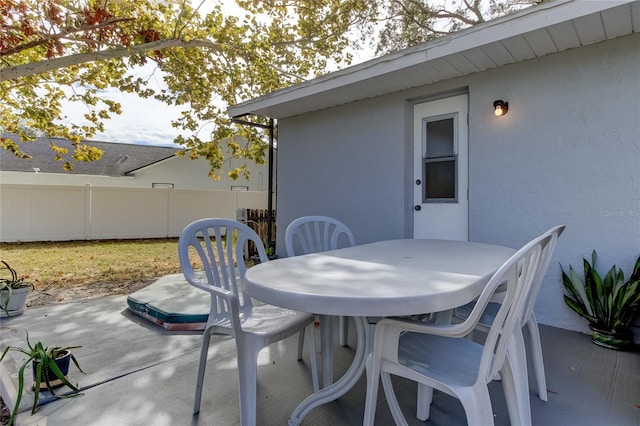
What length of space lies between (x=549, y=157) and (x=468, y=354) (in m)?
2.55

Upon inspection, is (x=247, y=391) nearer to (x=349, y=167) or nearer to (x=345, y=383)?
(x=345, y=383)

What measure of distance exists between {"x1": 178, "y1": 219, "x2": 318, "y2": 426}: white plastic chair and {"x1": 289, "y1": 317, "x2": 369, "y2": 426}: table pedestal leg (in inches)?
12.5

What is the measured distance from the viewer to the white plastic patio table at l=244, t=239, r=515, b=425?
3.62ft

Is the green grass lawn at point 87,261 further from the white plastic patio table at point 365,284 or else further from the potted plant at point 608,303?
the potted plant at point 608,303

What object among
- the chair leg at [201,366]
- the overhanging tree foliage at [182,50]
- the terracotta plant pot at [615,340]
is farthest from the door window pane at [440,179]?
the overhanging tree foliage at [182,50]

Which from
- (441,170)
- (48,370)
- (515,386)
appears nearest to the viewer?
(515,386)

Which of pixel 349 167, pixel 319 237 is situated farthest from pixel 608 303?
pixel 349 167

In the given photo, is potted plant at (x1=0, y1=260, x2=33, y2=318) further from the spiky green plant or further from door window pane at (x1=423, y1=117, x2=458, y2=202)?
the spiky green plant

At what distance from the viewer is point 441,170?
13.0 feet

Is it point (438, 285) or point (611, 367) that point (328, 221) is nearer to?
point (438, 285)

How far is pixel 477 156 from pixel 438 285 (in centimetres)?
276

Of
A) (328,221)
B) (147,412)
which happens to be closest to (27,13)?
(328,221)

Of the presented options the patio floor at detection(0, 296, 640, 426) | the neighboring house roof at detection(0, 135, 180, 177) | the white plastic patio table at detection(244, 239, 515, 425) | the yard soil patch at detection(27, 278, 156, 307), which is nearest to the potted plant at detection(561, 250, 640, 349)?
the patio floor at detection(0, 296, 640, 426)

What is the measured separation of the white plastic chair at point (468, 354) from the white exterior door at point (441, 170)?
2.44 metres
